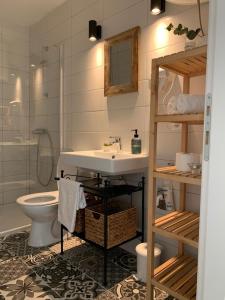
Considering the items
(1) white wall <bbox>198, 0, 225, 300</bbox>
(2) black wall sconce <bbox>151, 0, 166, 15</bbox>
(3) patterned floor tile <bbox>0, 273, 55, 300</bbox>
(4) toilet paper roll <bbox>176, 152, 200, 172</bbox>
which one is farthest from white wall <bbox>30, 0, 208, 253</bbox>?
(3) patterned floor tile <bbox>0, 273, 55, 300</bbox>

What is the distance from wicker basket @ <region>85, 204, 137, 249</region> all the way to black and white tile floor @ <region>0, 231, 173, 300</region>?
240 mm

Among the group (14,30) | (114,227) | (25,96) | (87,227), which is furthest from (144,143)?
(14,30)

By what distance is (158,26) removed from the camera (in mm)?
1863

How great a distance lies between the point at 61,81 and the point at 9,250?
1865 mm

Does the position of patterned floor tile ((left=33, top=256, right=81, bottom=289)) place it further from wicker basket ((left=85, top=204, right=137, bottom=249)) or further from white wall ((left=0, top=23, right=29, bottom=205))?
white wall ((left=0, top=23, right=29, bottom=205))

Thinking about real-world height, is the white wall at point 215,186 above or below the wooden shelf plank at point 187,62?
below

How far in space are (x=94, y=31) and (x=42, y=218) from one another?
1.84 meters

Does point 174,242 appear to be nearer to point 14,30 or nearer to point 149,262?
point 149,262

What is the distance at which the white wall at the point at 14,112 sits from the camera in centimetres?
325

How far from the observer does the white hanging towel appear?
189 cm

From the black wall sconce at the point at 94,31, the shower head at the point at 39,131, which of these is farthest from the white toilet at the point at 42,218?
the black wall sconce at the point at 94,31

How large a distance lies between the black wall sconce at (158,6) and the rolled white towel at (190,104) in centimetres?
92

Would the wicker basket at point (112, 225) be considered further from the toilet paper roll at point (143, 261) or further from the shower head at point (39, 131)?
the shower head at point (39, 131)

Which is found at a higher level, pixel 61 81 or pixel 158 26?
→ pixel 158 26
